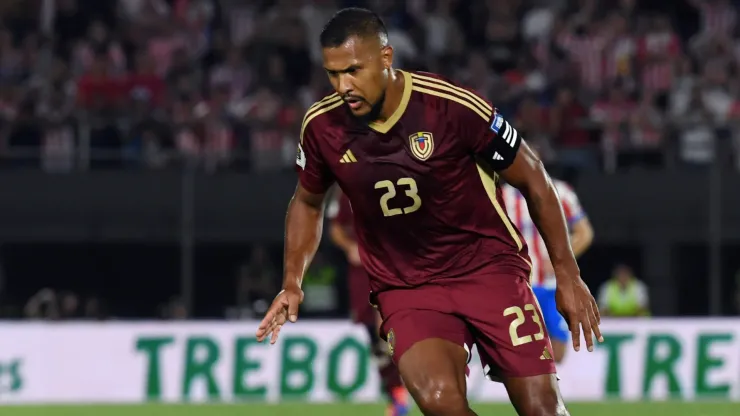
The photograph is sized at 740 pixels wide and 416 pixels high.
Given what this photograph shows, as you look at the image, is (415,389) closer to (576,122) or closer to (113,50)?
(576,122)

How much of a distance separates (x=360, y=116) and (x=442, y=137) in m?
0.34

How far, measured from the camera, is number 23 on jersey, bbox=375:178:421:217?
609cm

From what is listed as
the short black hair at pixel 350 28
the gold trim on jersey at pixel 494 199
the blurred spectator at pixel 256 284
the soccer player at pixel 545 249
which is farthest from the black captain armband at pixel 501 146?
the blurred spectator at pixel 256 284

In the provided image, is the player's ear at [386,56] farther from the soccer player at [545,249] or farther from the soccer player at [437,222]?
the soccer player at [545,249]

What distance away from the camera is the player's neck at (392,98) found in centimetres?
605

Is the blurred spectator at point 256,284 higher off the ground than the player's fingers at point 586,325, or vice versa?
the player's fingers at point 586,325

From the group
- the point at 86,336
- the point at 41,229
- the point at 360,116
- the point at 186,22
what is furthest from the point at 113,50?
the point at 360,116

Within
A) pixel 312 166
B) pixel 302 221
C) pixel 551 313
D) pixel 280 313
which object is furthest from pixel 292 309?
pixel 551 313

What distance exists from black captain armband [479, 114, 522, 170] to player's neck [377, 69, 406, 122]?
395 millimetres

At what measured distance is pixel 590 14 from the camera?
18.7 m

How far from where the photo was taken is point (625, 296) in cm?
1677

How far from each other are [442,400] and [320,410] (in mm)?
7402

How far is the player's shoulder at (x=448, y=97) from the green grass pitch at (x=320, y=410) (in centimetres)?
646

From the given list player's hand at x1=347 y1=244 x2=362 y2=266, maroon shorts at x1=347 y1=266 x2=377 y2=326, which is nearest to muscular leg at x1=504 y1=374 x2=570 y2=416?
maroon shorts at x1=347 y1=266 x2=377 y2=326
